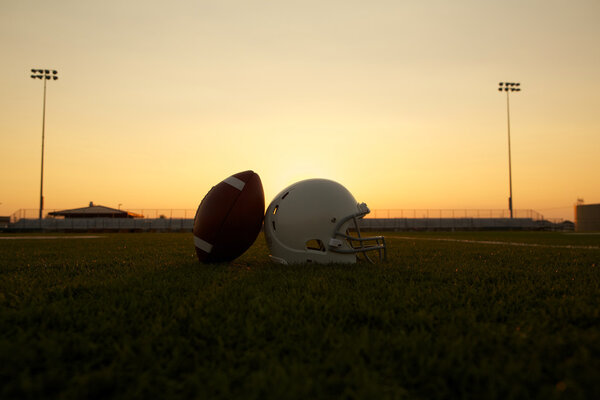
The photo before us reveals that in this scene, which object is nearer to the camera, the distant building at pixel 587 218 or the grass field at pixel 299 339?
the grass field at pixel 299 339

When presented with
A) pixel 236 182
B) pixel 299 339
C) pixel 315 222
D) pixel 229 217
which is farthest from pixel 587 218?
pixel 299 339

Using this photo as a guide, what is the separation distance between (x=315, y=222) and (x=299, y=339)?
6.57ft

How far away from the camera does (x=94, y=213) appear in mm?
41406

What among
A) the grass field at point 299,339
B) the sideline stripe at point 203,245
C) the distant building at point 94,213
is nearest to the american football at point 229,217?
the sideline stripe at point 203,245

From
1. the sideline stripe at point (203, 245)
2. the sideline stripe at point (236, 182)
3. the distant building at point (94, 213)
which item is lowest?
the sideline stripe at point (203, 245)

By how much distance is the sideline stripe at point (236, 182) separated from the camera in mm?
3904

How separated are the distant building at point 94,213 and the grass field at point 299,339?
40336 millimetres

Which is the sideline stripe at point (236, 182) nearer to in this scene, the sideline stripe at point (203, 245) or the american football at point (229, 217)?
the american football at point (229, 217)

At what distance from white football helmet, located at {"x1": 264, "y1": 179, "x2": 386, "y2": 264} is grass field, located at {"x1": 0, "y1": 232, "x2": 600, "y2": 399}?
737mm

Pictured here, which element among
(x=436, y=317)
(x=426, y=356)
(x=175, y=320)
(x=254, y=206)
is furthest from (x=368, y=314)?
(x=254, y=206)

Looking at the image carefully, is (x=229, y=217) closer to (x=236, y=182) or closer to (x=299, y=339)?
(x=236, y=182)

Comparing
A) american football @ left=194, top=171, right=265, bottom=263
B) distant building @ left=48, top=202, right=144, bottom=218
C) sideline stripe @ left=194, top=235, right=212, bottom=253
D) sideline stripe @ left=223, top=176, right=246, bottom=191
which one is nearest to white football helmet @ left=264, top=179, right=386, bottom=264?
american football @ left=194, top=171, right=265, bottom=263

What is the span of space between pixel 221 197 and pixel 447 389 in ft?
9.91

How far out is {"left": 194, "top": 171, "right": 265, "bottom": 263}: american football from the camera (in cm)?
379
